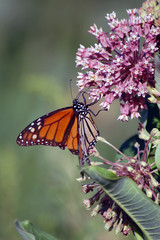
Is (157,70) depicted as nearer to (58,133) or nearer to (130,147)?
(130,147)

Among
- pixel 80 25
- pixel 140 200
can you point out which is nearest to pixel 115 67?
pixel 140 200

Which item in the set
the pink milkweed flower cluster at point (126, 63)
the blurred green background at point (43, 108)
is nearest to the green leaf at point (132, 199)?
the pink milkweed flower cluster at point (126, 63)

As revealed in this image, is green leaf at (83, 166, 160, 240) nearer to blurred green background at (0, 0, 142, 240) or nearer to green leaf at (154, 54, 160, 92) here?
green leaf at (154, 54, 160, 92)

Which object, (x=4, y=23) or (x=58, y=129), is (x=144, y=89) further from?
(x=4, y=23)

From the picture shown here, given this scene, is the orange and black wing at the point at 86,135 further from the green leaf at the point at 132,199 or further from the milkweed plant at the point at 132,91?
the green leaf at the point at 132,199

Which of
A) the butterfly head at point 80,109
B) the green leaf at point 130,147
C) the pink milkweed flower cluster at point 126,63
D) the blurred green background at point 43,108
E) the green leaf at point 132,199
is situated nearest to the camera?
the green leaf at point 132,199

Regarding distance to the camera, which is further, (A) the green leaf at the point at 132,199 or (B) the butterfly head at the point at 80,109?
(B) the butterfly head at the point at 80,109

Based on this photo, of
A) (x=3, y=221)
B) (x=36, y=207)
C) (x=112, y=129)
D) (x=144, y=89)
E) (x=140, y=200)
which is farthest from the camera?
(x=112, y=129)

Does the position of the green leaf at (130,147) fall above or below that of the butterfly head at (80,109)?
below
